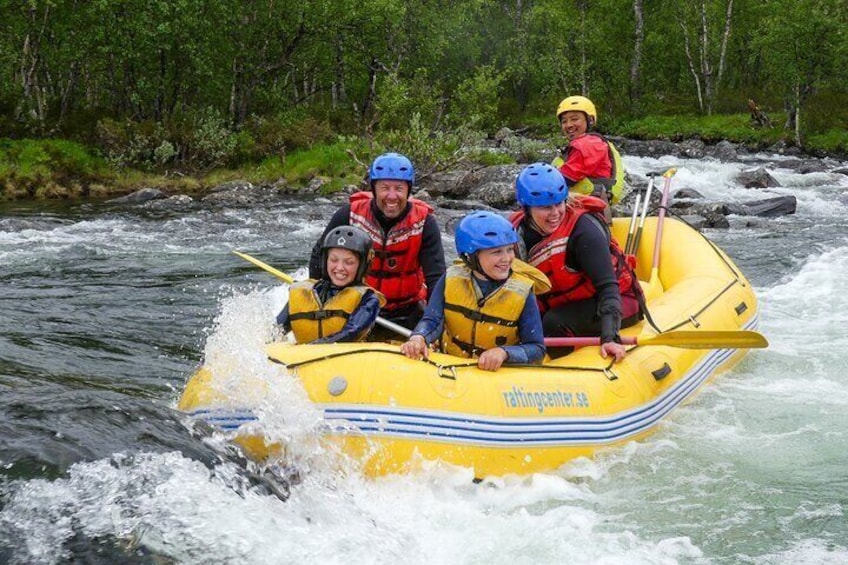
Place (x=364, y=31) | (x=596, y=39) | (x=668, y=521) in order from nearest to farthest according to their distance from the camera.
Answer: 1. (x=668, y=521)
2. (x=364, y=31)
3. (x=596, y=39)

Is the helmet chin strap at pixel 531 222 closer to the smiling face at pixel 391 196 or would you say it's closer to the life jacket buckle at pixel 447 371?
the smiling face at pixel 391 196

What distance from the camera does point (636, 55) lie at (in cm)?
2766

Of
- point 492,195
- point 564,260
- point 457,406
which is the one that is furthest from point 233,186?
point 457,406

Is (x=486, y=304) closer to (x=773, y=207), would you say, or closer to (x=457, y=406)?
(x=457, y=406)

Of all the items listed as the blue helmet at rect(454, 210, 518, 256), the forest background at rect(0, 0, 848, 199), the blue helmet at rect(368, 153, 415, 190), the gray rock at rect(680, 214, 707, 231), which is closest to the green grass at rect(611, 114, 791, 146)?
the forest background at rect(0, 0, 848, 199)

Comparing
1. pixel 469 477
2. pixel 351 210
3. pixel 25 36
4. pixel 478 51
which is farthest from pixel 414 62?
pixel 469 477

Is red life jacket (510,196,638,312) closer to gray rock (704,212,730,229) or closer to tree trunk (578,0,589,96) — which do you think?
gray rock (704,212,730,229)

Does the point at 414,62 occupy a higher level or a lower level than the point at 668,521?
higher

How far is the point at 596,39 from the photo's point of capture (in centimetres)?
2912

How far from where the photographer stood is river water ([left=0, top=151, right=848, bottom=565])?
3219 mm

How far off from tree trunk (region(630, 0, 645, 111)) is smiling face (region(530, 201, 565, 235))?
24447 mm

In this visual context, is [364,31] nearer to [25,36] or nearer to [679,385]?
[25,36]

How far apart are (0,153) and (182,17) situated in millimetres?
4730

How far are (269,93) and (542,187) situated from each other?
57.3ft
